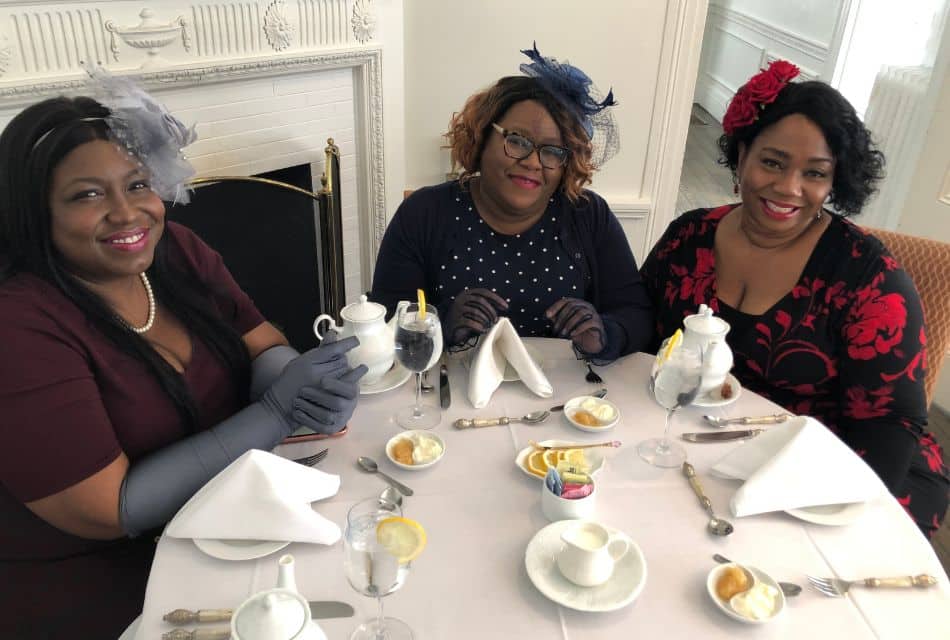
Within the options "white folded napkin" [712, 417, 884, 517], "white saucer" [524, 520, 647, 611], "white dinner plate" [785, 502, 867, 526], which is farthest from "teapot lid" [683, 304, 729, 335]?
"white saucer" [524, 520, 647, 611]

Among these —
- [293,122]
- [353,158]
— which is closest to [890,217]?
[353,158]

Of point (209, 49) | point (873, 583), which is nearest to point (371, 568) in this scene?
point (873, 583)

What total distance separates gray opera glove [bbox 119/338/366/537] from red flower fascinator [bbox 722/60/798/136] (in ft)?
3.23

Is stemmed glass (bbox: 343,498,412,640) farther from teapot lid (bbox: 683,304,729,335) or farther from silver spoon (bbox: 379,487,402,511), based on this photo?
teapot lid (bbox: 683,304,729,335)

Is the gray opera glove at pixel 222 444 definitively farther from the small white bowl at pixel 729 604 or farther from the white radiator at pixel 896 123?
the white radiator at pixel 896 123

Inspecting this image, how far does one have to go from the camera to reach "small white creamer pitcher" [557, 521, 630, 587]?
0.88 metres

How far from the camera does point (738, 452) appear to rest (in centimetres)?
113

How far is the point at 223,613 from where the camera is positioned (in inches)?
33.2

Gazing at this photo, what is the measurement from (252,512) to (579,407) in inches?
23.8

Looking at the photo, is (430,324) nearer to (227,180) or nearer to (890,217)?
(227,180)

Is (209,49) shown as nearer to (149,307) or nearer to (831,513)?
(149,307)

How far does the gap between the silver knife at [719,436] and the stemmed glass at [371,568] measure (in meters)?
0.61

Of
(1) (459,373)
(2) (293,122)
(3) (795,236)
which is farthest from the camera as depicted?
(2) (293,122)

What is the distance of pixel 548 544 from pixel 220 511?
45 centimetres
